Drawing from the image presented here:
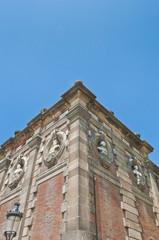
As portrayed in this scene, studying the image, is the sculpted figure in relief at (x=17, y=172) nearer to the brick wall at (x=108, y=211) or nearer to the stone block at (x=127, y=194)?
the brick wall at (x=108, y=211)

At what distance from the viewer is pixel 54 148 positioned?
1198cm

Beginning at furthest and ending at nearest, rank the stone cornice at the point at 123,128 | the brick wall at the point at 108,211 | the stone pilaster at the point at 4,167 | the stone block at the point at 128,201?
the stone pilaster at the point at 4,167
the stone cornice at the point at 123,128
the stone block at the point at 128,201
the brick wall at the point at 108,211

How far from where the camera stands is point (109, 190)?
10656 mm

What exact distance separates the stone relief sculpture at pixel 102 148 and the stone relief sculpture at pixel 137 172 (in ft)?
7.81

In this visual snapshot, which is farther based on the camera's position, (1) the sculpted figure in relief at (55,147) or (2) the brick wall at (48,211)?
(1) the sculpted figure in relief at (55,147)

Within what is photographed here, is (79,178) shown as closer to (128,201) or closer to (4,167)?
(128,201)

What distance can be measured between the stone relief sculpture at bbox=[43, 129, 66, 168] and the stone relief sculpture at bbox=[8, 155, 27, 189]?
2.32 m

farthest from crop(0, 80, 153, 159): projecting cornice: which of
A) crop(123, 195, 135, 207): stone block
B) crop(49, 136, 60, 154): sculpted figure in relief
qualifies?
crop(123, 195, 135, 207): stone block

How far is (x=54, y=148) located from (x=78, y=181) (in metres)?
3.57

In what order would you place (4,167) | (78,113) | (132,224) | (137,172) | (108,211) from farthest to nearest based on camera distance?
1. (4,167)
2. (137,172)
3. (78,113)
4. (132,224)
5. (108,211)

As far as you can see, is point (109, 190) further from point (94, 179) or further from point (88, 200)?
point (88, 200)

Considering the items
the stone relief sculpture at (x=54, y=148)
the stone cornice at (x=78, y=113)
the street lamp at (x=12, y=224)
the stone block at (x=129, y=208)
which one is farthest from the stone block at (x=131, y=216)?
the street lamp at (x=12, y=224)

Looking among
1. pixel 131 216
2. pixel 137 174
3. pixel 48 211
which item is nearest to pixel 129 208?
pixel 131 216

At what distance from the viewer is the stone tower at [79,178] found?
343 inches
